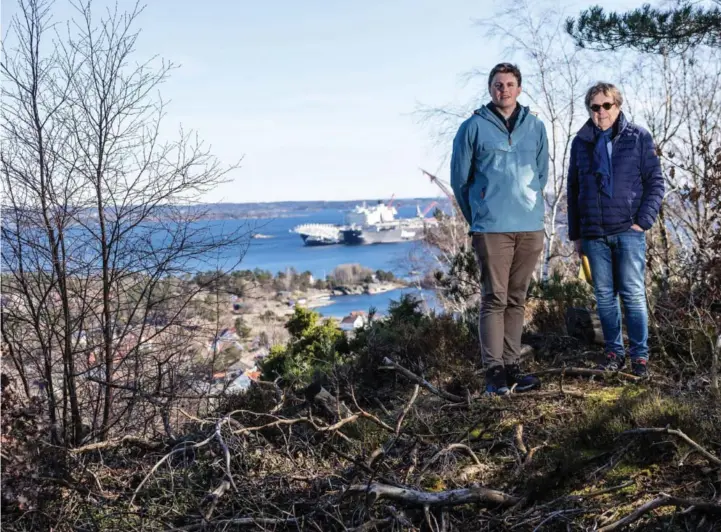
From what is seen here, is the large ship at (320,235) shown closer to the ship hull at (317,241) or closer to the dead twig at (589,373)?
the ship hull at (317,241)

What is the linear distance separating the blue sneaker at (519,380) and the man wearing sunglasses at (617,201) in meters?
0.51

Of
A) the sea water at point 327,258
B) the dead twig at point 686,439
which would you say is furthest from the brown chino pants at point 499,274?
the sea water at point 327,258

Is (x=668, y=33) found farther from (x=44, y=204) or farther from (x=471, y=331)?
(x=44, y=204)

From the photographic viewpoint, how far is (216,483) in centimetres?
320

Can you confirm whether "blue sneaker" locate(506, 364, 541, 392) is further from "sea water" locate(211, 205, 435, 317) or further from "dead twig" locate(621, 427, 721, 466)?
"sea water" locate(211, 205, 435, 317)

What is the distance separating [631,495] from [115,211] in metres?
5.06

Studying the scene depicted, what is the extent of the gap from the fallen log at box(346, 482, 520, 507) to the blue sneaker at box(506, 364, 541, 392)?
4.86 ft

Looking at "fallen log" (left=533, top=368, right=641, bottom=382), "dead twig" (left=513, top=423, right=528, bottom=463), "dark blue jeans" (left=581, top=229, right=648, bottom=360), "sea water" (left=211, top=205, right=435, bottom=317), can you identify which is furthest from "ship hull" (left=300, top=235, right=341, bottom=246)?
"dead twig" (left=513, top=423, right=528, bottom=463)

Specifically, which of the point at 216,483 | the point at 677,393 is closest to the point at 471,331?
the point at 677,393

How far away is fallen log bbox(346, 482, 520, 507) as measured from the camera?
2627 mm

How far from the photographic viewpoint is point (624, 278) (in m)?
4.25

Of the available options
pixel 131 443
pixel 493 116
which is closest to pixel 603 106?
pixel 493 116

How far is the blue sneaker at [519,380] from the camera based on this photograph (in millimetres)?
4191

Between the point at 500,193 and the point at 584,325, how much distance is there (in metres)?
1.79
